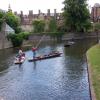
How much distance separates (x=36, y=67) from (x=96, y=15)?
4553 inches

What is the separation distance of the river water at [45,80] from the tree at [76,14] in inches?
2502

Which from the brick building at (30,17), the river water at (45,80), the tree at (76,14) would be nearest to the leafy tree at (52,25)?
the tree at (76,14)

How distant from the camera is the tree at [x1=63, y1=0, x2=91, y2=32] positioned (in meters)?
126

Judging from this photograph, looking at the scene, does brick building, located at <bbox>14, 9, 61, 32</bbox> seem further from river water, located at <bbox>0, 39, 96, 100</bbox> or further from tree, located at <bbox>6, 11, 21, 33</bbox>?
river water, located at <bbox>0, 39, 96, 100</bbox>

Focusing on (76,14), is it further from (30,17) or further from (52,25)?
(30,17)

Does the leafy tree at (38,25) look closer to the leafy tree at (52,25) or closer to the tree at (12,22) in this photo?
the leafy tree at (52,25)

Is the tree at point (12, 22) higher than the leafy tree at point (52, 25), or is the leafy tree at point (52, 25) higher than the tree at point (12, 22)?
the tree at point (12, 22)

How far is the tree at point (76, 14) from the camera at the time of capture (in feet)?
415

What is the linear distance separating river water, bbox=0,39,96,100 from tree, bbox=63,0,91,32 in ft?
209

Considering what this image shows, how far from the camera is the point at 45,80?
44844 millimetres

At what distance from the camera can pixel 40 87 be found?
134 ft

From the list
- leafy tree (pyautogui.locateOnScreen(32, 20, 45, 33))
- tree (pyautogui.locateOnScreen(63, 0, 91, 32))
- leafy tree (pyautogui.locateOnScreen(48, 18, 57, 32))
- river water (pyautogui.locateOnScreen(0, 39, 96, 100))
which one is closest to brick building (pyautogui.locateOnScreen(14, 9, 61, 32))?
leafy tree (pyautogui.locateOnScreen(32, 20, 45, 33))

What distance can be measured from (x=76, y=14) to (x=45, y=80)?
83198 millimetres

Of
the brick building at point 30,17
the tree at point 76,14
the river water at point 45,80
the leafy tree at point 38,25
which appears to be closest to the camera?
the river water at point 45,80
